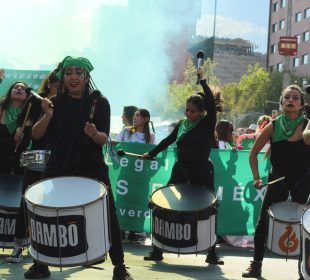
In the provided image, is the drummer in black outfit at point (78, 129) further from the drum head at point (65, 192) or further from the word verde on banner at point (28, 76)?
the word verde on banner at point (28, 76)

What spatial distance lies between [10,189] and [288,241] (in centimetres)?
252

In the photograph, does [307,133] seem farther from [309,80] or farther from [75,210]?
[309,80]

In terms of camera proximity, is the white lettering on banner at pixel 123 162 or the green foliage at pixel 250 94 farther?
the green foliage at pixel 250 94

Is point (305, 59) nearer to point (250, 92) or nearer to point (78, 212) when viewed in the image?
point (250, 92)

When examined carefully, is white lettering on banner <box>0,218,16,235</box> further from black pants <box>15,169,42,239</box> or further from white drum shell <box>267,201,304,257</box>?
white drum shell <box>267,201,304,257</box>

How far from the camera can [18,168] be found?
17.3ft

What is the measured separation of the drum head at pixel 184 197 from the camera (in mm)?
4711

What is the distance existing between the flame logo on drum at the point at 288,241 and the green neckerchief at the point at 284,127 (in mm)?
764

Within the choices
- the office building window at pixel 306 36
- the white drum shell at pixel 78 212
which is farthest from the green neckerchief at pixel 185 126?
the office building window at pixel 306 36

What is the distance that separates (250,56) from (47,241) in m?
147

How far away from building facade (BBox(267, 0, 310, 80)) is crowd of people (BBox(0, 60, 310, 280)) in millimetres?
56362

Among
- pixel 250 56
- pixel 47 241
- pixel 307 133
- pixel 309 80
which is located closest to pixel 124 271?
pixel 47 241

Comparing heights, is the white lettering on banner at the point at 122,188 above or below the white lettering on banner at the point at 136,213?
above

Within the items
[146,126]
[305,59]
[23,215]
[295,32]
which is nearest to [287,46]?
[146,126]
